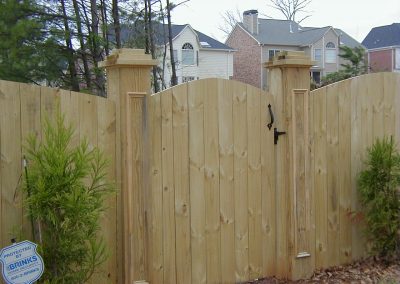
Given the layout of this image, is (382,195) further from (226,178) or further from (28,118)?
(28,118)

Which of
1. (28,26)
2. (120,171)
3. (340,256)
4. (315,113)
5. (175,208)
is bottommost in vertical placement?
(340,256)

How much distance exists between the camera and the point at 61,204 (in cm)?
319

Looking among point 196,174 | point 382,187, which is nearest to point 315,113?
point 382,187

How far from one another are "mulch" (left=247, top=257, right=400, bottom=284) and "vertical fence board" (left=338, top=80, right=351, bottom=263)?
0.51 feet

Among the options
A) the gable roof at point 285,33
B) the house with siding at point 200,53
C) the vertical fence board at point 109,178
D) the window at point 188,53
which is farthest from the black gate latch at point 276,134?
the gable roof at point 285,33

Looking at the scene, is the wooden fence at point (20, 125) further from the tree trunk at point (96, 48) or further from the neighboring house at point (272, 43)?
the neighboring house at point (272, 43)

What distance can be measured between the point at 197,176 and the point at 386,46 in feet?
145

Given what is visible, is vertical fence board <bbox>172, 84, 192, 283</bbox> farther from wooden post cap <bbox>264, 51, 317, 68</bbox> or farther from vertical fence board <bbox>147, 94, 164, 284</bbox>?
wooden post cap <bbox>264, 51, 317, 68</bbox>

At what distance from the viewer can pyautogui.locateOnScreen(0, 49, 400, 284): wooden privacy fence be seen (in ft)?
12.6

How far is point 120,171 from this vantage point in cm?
394

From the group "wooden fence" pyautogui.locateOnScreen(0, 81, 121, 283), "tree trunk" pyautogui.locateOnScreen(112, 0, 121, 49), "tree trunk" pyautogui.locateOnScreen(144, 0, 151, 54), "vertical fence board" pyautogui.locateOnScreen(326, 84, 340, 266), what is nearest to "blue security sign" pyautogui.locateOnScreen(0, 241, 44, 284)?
"wooden fence" pyautogui.locateOnScreen(0, 81, 121, 283)

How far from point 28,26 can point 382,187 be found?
Answer: 18.6 ft

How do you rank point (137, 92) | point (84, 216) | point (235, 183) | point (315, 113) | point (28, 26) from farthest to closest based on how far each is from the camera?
point (28, 26) → point (315, 113) → point (235, 183) → point (137, 92) → point (84, 216)

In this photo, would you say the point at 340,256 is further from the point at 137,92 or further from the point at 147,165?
the point at 137,92
